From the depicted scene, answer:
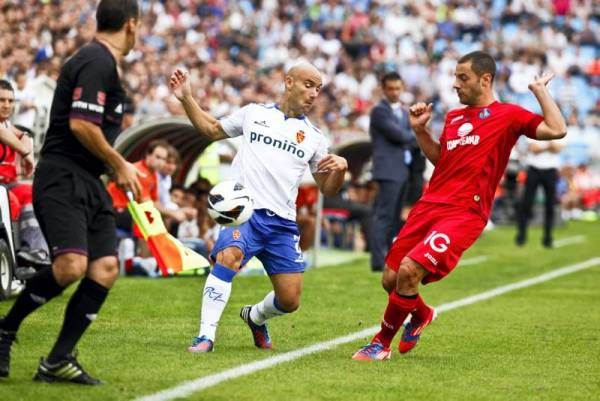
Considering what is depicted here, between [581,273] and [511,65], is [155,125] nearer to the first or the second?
[581,273]

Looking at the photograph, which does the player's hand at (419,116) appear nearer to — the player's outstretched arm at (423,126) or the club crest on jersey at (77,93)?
the player's outstretched arm at (423,126)

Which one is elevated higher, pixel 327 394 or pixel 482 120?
pixel 482 120

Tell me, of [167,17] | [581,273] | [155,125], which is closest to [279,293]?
[155,125]

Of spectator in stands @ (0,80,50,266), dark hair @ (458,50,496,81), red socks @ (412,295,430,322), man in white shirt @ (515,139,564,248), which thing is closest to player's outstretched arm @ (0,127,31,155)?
spectator in stands @ (0,80,50,266)

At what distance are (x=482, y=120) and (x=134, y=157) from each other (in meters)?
9.10

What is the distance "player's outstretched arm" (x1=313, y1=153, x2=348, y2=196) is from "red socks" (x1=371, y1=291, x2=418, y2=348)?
82 cm

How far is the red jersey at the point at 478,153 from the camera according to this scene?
898 cm

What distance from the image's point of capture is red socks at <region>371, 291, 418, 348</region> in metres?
8.88

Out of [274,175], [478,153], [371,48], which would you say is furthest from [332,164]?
[371,48]

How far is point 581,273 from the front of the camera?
17.5m

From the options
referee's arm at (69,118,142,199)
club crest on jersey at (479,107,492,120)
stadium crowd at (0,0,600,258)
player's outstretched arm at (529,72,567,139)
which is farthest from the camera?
stadium crowd at (0,0,600,258)

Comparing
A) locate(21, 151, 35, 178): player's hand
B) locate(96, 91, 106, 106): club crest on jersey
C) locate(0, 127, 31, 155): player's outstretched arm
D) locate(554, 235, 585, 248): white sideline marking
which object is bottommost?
locate(554, 235, 585, 248): white sideline marking

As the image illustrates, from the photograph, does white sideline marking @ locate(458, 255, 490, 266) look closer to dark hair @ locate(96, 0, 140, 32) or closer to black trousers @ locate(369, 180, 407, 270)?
black trousers @ locate(369, 180, 407, 270)

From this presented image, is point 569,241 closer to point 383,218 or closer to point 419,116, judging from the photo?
point 383,218
